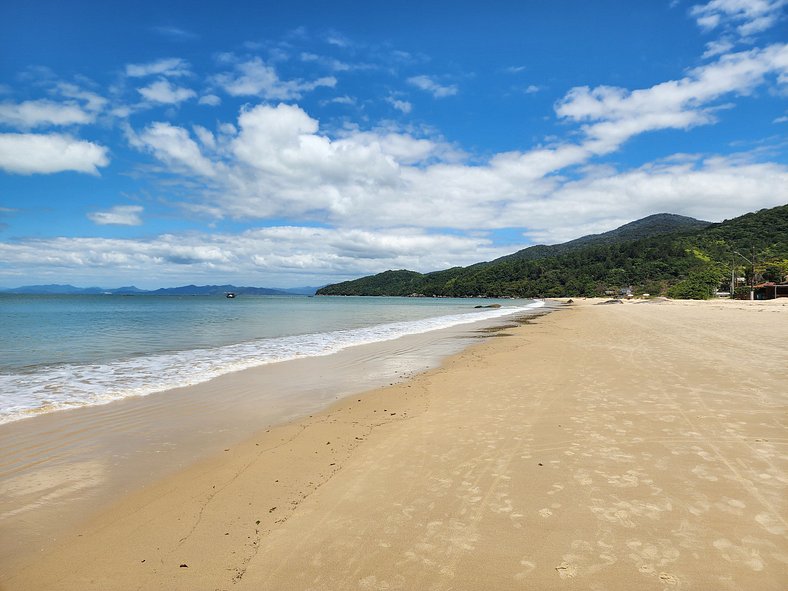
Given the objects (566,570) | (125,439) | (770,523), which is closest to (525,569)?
(566,570)

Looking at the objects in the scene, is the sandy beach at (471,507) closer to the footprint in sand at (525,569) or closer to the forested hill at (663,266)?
the footprint in sand at (525,569)

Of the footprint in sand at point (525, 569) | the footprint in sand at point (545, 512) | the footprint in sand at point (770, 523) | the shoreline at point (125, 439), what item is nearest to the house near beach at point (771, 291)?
the shoreline at point (125, 439)

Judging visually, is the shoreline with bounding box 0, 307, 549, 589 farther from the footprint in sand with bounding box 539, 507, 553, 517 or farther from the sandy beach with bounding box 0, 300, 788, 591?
the footprint in sand with bounding box 539, 507, 553, 517

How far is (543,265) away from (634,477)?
190m

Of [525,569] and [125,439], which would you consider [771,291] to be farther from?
[125,439]

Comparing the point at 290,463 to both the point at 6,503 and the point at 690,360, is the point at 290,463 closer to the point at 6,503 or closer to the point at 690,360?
the point at 6,503

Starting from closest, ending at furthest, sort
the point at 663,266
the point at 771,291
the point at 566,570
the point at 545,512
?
the point at 566,570, the point at 545,512, the point at 771,291, the point at 663,266

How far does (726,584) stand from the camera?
3084mm

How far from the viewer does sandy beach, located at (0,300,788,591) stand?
11.1 ft

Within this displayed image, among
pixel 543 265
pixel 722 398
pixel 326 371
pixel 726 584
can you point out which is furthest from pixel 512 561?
pixel 543 265

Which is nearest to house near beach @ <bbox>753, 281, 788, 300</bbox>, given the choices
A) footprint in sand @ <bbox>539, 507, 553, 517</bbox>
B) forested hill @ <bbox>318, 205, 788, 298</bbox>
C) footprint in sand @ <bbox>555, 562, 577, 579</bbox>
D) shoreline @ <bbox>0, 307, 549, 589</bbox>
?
forested hill @ <bbox>318, 205, 788, 298</bbox>

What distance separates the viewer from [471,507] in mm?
4355

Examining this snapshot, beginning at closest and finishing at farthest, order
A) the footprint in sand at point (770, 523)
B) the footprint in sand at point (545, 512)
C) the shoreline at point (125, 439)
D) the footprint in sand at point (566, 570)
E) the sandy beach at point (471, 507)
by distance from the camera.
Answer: the footprint in sand at point (566, 570)
the sandy beach at point (471, 507)
the footprint in sand at point (770, 523)
the footprint in sand at point (545, 512)
the shoreline at point (125, 439)

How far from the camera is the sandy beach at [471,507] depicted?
337 centimetres
